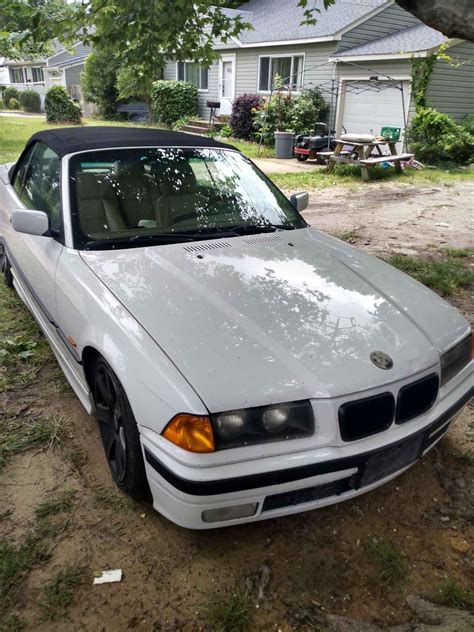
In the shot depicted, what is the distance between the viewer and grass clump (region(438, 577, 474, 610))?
2043 mm

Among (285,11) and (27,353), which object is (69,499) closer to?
(27,353)

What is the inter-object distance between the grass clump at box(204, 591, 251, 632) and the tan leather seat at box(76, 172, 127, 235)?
2014mm

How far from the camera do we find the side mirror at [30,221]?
2.98 m

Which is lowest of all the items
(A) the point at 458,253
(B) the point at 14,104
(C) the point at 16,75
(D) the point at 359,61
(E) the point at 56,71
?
(A) the point at 458,253

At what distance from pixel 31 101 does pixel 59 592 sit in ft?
125

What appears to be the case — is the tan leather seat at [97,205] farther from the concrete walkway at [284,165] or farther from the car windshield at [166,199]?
the concrete walkway at [284,165]

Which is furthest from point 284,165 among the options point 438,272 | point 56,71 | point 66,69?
point 56,71

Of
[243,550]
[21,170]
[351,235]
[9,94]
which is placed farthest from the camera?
[9,94]

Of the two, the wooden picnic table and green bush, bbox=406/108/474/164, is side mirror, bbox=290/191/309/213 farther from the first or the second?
green bush, bbox=406/108/474/164

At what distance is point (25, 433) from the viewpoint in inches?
117

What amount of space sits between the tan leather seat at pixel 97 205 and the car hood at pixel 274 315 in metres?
0.26

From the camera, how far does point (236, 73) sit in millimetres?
20422

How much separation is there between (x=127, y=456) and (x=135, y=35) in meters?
4.91

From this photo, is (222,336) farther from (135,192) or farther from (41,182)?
(41,182)
